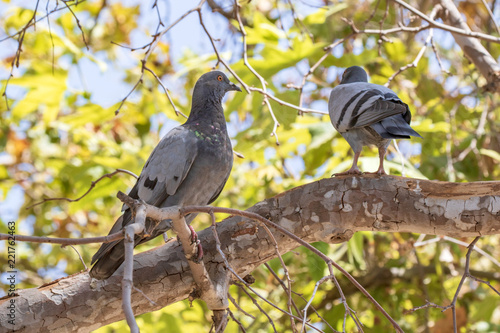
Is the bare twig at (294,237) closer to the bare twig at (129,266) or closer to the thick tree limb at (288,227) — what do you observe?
the bare twig at (129,266)

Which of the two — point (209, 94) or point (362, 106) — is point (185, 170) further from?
point (362, 106)

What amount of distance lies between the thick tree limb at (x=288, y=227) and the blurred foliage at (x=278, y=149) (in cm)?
98

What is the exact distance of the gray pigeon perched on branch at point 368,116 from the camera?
2.93m

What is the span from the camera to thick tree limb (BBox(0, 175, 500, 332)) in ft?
8.63

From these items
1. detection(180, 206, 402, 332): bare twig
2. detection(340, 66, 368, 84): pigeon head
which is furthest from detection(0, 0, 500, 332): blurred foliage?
detection(180, 206, 402, 332): bare twig

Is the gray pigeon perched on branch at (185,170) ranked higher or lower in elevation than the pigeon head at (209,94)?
lower

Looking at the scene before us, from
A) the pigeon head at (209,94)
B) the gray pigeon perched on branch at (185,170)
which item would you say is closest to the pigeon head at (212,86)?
the pigeon head at (209,94)

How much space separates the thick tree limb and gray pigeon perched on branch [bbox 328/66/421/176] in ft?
0.78

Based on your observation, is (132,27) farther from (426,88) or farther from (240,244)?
(240,244)

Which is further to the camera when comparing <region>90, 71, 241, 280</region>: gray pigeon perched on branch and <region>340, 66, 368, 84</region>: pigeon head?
<region>340, 66, 368, 84</region>: pigeon head

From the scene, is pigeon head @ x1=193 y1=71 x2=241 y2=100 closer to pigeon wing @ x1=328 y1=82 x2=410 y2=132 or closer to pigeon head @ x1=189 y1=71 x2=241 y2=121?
pigeon head @ x1=189 y1=71 x2=241 y2=121

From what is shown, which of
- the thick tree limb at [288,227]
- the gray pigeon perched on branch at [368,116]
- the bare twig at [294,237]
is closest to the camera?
the bare twig at [294,237]

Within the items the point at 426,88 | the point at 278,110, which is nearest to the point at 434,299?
the point at 426,88

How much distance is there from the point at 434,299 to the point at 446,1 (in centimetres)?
315
